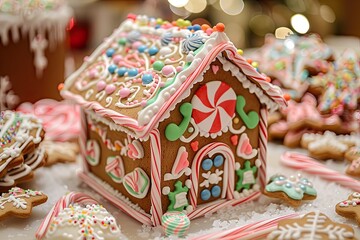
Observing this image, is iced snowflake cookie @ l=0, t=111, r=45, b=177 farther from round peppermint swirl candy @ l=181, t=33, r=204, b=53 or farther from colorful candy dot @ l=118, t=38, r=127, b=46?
round peppermint swirl candy @ l=181, t=33, r=204, b=53

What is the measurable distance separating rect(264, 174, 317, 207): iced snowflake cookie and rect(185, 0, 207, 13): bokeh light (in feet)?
11.6

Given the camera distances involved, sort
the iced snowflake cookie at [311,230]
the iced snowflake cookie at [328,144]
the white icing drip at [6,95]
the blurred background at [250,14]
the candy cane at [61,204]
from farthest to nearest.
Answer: the blurred background at [250,14] → the white icing drip at [6,95] → the iced snowflake cookie at [328,144] → the candy cane at [61,204] → the iced snowflake cookie at [311,230]

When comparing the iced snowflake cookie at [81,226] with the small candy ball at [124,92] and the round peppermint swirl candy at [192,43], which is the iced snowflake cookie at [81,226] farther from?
the round peppermint swirl candy at [192,43]

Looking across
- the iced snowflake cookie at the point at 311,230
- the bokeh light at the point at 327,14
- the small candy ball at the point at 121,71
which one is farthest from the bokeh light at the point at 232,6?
the iced snowflake cookie at the point at 311,230

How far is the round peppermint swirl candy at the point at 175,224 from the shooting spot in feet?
7.78

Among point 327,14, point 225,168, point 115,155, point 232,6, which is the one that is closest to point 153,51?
point 115,155

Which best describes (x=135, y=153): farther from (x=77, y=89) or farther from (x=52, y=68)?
(x=52, y=68)

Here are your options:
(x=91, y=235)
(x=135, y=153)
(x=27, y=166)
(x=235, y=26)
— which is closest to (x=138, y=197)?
(x=135, y=153)

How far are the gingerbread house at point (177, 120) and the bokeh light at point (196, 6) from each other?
3.19 metres

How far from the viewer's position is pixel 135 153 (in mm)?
2465

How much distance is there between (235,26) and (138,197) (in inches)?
156

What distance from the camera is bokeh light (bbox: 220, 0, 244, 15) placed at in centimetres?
613

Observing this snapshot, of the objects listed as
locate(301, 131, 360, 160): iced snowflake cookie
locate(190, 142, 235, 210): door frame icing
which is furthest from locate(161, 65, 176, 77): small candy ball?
locate(301, 131, 360, 160): iced snowflake cookie

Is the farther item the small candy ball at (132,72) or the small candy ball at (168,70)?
the small candy ball at (132,72)
